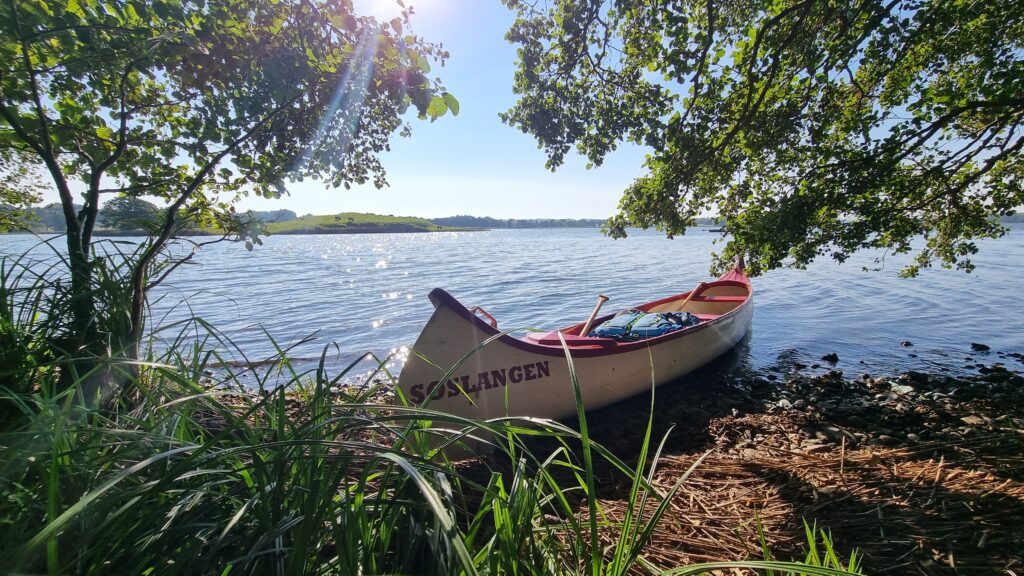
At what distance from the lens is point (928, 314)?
12.7 m

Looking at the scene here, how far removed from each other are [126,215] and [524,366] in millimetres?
4086

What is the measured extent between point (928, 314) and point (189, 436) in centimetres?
1873

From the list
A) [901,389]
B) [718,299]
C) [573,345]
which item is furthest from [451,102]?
[718,299]

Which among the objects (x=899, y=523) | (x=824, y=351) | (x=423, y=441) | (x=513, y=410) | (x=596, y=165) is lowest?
(x=824, y=351)

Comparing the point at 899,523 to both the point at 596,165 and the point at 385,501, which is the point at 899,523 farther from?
the point at 596,165

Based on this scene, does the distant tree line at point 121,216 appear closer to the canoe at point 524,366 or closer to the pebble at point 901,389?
the canoe at point 524,366

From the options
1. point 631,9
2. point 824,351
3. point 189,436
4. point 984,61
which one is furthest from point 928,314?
point 189,436

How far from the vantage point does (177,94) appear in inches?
131

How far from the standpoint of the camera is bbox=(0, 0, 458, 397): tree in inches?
97.1

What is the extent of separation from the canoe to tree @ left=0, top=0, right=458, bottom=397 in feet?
6.89

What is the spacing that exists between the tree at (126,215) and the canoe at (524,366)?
2415 mm

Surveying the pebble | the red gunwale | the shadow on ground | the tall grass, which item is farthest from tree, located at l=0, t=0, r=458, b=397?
the pebble

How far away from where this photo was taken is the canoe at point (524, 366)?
14.3 feet

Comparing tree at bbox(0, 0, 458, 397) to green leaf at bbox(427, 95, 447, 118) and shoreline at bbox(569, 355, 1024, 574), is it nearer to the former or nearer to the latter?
green leaf at bbox(427, 95, 447, 118)
